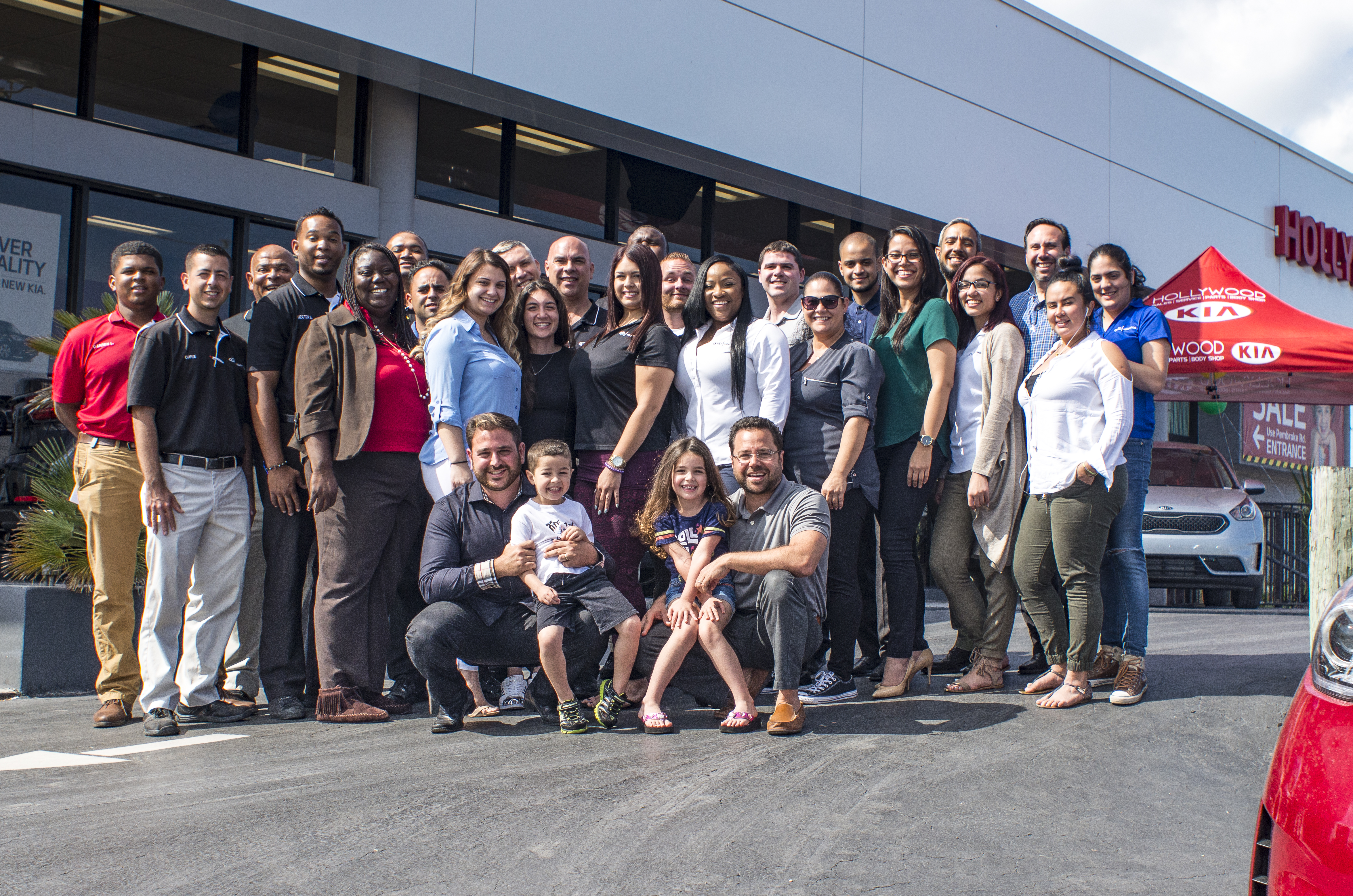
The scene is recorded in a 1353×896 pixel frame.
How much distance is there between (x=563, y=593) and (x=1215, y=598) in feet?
33.0

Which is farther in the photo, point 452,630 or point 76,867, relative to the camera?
point 452,630

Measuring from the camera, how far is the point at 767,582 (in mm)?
4562

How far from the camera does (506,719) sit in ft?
15.9

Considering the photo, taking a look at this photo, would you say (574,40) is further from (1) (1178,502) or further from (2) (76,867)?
(2) (76,867)

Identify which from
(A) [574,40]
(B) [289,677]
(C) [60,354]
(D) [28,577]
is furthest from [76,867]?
(A) [574,40]

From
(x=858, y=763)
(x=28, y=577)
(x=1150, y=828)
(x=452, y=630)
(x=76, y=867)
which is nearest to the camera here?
(x=76, y=867)

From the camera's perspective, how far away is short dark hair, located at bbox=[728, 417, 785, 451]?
480cm

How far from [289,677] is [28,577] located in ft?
5.86

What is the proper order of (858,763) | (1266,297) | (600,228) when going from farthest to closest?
(600,228), (1266,297), (858,763)

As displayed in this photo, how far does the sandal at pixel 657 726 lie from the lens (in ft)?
14.6

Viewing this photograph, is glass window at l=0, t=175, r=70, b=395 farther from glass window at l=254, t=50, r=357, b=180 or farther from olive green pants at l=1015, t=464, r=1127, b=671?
olive green pants at l=1015, t=464, r=1127, b=671

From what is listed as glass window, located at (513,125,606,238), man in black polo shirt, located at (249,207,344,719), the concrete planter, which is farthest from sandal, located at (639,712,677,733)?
glass window, located at (513,125,606,238)

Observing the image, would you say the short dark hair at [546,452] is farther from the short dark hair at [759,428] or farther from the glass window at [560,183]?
the glass window at [560,183]

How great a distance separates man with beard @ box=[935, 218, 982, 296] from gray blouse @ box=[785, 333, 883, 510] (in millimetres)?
866
